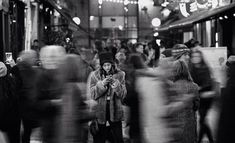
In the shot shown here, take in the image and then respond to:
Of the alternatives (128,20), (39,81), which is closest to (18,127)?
(39,81)

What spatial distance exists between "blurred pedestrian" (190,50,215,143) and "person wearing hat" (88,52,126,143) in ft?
6.62

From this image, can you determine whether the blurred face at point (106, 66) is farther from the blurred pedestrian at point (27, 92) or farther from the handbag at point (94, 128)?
the blurred pedestrian at point (27, 92)

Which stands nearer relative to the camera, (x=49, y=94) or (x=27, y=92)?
(x=49, y=94)

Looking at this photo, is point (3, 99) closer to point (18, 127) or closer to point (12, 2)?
point (18, 127)

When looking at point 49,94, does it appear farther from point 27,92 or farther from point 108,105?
point 108,105

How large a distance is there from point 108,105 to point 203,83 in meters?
2.28

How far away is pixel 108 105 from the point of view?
9492mm

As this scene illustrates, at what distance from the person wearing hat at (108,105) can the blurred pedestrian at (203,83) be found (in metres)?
2.02

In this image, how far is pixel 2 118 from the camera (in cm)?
876

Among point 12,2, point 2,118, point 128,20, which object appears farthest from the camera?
point 128,20

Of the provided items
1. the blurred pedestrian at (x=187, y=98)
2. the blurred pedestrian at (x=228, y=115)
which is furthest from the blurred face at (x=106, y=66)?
the blurred pedestrian at (x=228, y=115)

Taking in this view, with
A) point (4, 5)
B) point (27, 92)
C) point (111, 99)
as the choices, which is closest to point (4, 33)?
point (4, 5)

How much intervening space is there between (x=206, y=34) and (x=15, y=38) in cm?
1558

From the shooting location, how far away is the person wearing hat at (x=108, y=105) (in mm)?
9422
